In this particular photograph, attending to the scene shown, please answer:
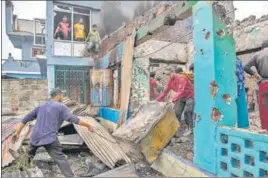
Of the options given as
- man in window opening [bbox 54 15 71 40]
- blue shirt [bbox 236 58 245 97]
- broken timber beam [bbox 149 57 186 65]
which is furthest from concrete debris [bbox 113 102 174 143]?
man in window opening [bbox 54 15 71 40]

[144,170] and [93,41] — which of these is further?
[93,41]

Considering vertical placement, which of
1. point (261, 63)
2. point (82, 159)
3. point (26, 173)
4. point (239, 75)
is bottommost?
point (82, 159)

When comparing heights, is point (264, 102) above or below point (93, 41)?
below

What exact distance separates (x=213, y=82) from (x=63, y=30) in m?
9.25

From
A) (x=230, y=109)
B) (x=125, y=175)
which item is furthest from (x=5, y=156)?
(x=230, y=109)

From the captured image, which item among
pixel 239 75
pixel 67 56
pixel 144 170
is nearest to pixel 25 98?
pixel 67 56

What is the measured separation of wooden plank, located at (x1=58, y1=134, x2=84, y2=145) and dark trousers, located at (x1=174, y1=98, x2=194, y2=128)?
224cm

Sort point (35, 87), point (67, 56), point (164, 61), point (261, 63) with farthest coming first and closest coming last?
point (67, 56)
point (35, 87)
point (164, 61)
point (261, 63)

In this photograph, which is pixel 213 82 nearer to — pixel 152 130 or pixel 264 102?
pixel 264 102

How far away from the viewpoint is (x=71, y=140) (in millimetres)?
5996

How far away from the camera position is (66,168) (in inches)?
160

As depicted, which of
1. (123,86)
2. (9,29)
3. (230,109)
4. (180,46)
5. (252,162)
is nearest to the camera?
(252,162)

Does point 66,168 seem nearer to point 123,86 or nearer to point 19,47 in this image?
point 123,86

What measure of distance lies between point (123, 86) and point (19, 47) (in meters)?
16.0
